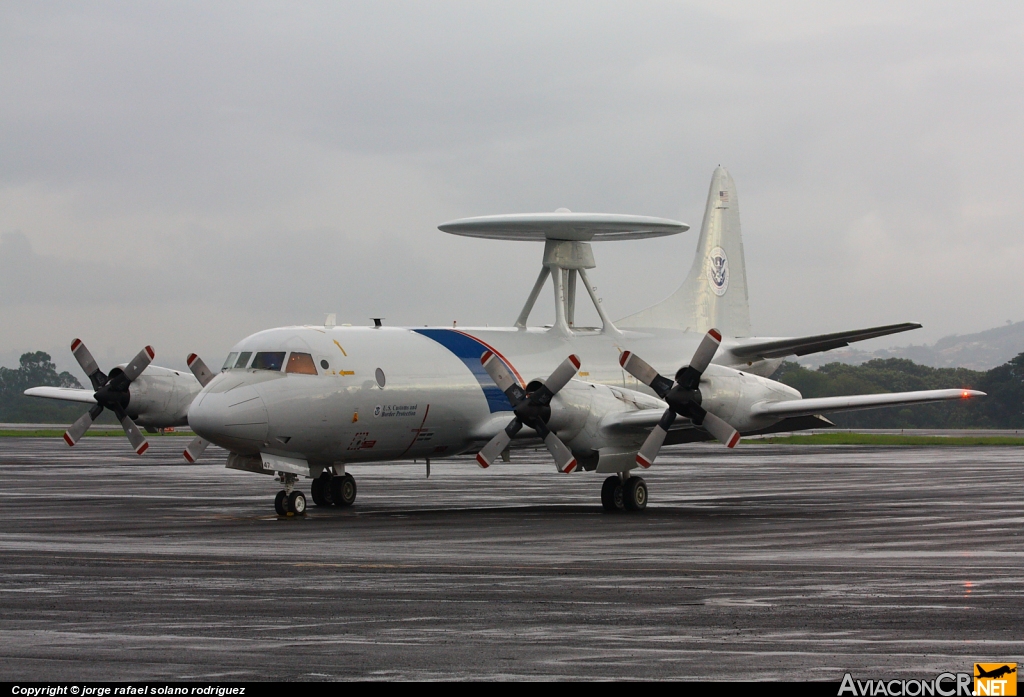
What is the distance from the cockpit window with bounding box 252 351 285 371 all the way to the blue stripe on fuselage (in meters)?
4.38

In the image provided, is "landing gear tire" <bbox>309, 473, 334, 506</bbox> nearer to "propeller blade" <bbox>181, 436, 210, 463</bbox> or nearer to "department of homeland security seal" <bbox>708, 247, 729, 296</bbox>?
"propeller blade" <bbox>181, 436, 210, 463</bbox>

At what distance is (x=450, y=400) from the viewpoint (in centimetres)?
2694

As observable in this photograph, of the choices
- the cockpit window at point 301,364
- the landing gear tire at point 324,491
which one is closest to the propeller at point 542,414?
the landing gear tire at point 324,491

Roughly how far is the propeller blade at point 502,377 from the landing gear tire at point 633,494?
281 centimetres

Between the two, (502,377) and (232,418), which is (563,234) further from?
(232,418)


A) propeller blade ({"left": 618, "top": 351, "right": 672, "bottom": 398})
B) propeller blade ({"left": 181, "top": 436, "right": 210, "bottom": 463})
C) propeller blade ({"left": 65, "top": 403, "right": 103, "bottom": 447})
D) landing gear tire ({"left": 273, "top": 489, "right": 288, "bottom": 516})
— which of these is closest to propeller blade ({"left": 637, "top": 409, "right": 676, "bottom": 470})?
propeller blade ({"left": 618, "top": 351, "right": 672, "bottom": 398})

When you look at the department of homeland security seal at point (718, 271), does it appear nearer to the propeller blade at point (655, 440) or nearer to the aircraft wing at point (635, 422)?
the aircraft wing at point (635, 422)

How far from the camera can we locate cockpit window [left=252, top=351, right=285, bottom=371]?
24203 mm

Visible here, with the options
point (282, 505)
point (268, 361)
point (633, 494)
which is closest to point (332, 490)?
point (282, 505)

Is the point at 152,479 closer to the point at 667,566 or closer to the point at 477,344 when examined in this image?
the point at 477,344

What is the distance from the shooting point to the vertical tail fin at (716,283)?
3650 cm

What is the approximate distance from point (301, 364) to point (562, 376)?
198 inches

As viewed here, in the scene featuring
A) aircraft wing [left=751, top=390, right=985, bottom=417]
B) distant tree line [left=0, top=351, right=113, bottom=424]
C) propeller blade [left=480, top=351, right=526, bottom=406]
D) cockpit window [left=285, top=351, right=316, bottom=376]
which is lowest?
distant tree line [left=0, top=351, right=113, bottom=424]

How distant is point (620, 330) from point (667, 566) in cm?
1796
